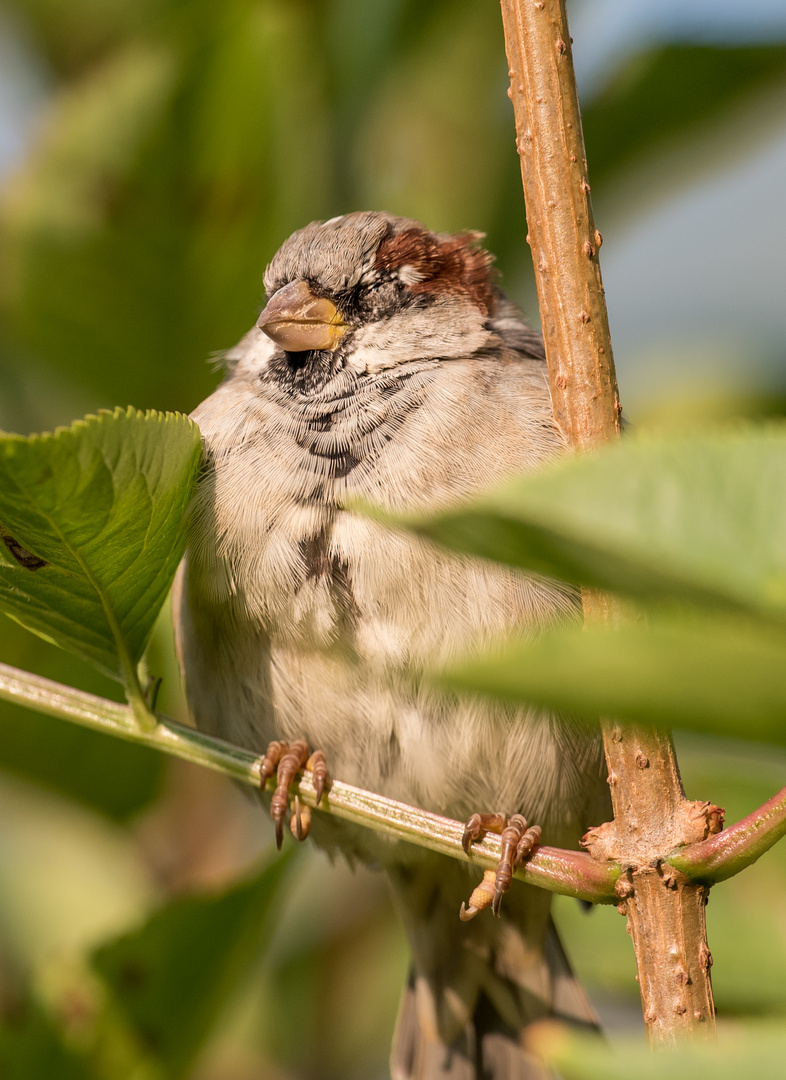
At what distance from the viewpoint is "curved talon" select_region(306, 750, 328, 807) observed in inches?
55.5

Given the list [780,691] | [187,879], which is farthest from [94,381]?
[780,691]

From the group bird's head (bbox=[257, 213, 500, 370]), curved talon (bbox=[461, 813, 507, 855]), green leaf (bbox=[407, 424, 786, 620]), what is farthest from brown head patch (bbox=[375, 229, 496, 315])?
green leaf (bbox=[407, 424, 786, 620])

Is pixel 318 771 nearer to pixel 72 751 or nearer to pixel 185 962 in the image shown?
pixel 185 962

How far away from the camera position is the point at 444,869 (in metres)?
2.23

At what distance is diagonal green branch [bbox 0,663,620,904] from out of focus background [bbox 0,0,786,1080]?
1.49 feet

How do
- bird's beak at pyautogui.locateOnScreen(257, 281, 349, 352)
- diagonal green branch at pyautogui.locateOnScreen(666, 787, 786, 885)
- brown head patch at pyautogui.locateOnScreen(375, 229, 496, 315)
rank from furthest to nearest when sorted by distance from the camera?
brown head patch at pyautogui.locateOnScreen(375, 229, 496, 315), bird's beak at pyautogui.locateOnScreen(257, 281, 349, 352), diagonal green branch at pyautogui.locateOnScreen(666, 787, 786, 885)

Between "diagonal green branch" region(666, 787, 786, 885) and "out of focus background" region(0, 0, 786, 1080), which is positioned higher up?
"out of focus background" region(0, 0, 786, 1080)

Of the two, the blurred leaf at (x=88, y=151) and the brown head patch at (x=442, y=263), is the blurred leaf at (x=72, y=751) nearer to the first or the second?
the blurred leaf at (x=88, y=151)

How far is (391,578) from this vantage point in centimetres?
171

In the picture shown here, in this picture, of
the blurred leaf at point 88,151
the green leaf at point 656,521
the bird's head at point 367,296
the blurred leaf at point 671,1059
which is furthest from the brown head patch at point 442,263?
the blurred leaf at point 671,1059

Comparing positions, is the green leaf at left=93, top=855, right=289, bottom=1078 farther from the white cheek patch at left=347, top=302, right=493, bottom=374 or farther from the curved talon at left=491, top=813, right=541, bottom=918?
the white cheek patch at left=347, top=302, right=493, bottom=374

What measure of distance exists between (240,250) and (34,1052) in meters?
1.23

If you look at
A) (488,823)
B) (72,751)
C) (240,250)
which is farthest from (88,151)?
(488,823)

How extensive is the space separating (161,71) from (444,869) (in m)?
1.45
